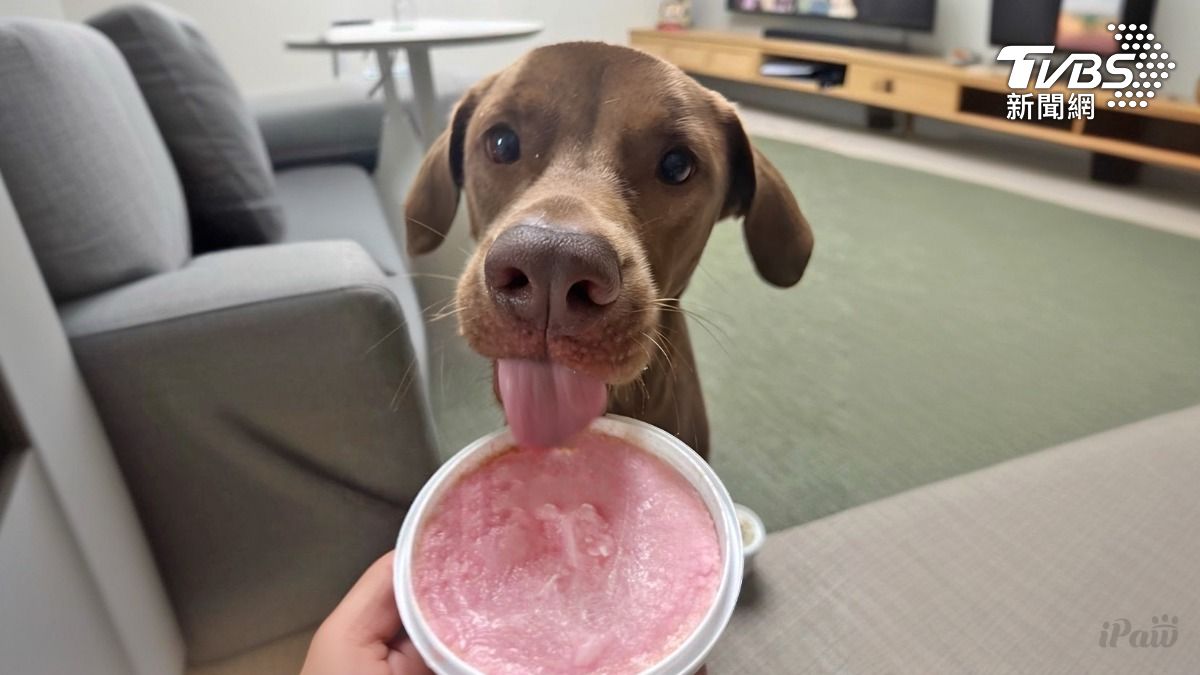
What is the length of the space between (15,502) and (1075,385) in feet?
7.43

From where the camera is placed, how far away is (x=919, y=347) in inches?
89.3

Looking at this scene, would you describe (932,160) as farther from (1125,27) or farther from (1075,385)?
(1075,385)

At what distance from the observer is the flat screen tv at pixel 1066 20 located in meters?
3.23

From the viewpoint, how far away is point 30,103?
101 centimetres

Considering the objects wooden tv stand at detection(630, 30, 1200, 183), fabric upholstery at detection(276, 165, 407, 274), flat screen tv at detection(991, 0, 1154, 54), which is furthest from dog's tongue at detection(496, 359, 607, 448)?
flat screen tv at detection(991, 0, 1154, 54)

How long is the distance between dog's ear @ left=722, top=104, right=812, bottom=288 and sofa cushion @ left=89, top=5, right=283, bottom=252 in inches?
41.7

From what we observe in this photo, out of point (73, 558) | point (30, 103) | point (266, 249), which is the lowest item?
point (73, 558)

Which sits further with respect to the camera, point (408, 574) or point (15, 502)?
point (15, 502)

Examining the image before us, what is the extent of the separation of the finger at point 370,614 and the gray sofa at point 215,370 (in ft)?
1.30

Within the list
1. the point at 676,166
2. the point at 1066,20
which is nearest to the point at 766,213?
the point at 676,166

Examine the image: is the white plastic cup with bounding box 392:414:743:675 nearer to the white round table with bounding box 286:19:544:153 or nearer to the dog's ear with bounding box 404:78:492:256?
the dog's ear with bounding box 404:78:492:256

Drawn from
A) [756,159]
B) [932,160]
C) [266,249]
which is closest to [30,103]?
[266,249]

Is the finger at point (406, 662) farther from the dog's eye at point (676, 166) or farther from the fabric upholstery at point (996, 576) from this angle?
the dog's eye at point (676, 166)

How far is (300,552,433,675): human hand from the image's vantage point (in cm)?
72
